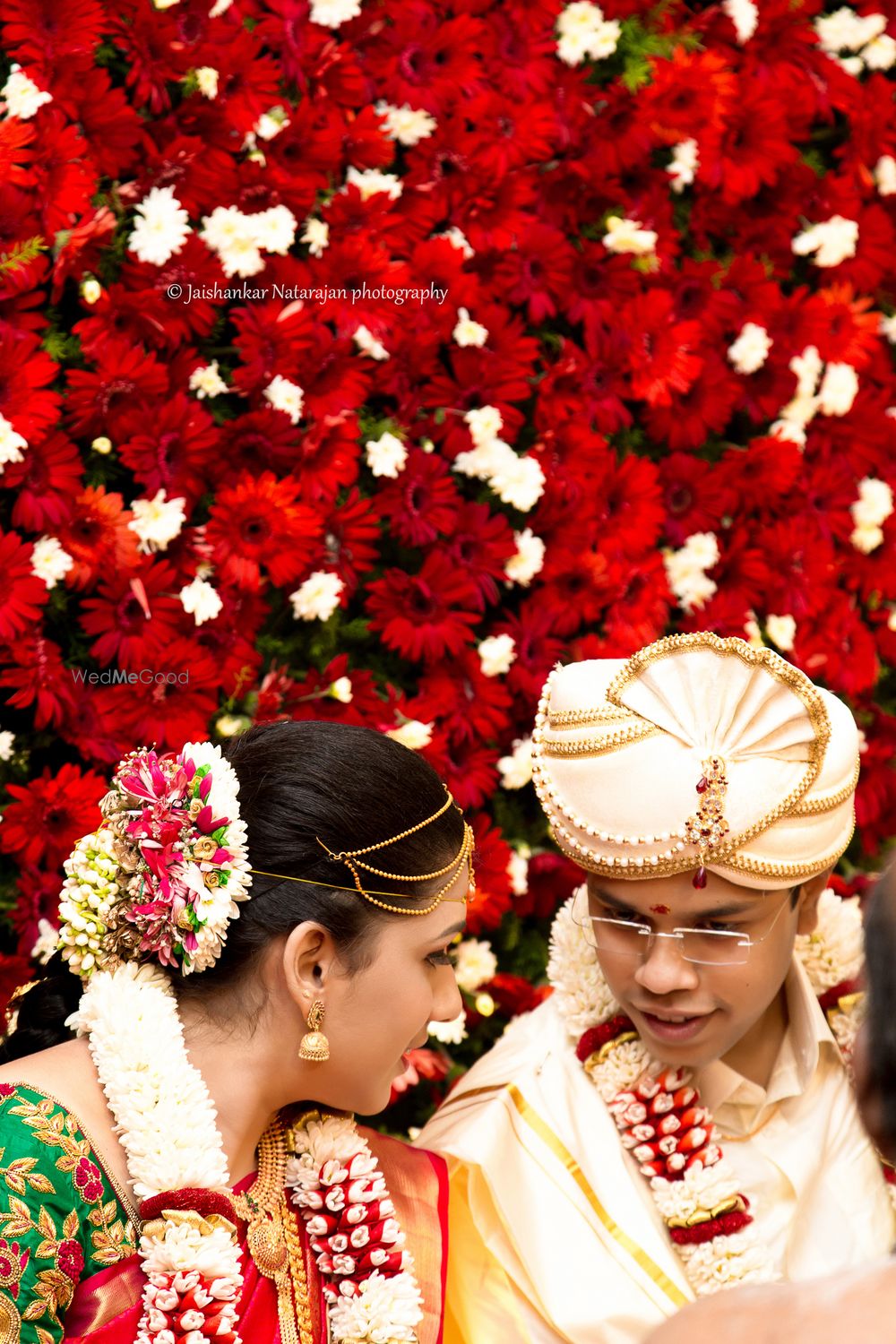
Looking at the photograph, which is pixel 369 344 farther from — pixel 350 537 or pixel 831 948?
pixel 831 948

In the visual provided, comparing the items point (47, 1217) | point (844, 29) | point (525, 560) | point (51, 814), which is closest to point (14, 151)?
point (51, 814)

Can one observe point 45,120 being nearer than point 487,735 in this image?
Yes

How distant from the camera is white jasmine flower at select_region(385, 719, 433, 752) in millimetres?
3742

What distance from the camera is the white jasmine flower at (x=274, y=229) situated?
3588 mm

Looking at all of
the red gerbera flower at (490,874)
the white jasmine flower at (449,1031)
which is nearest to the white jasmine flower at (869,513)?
the red gerbera flower at (490,874)

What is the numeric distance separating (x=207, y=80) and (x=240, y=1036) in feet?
6.84

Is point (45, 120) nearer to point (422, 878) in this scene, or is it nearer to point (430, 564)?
point (430, 564)

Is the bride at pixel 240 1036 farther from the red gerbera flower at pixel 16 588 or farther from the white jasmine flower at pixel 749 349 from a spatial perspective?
the white jasmine flower at pixel 749 349

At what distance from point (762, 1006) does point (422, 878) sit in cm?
85

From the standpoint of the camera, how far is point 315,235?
3.71m

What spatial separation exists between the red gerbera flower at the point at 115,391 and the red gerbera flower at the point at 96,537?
0.47ft

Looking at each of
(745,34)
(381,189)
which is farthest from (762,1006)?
(745,34)

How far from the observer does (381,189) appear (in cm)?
376

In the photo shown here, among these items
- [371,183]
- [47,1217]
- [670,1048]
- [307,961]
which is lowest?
[670,1048]
